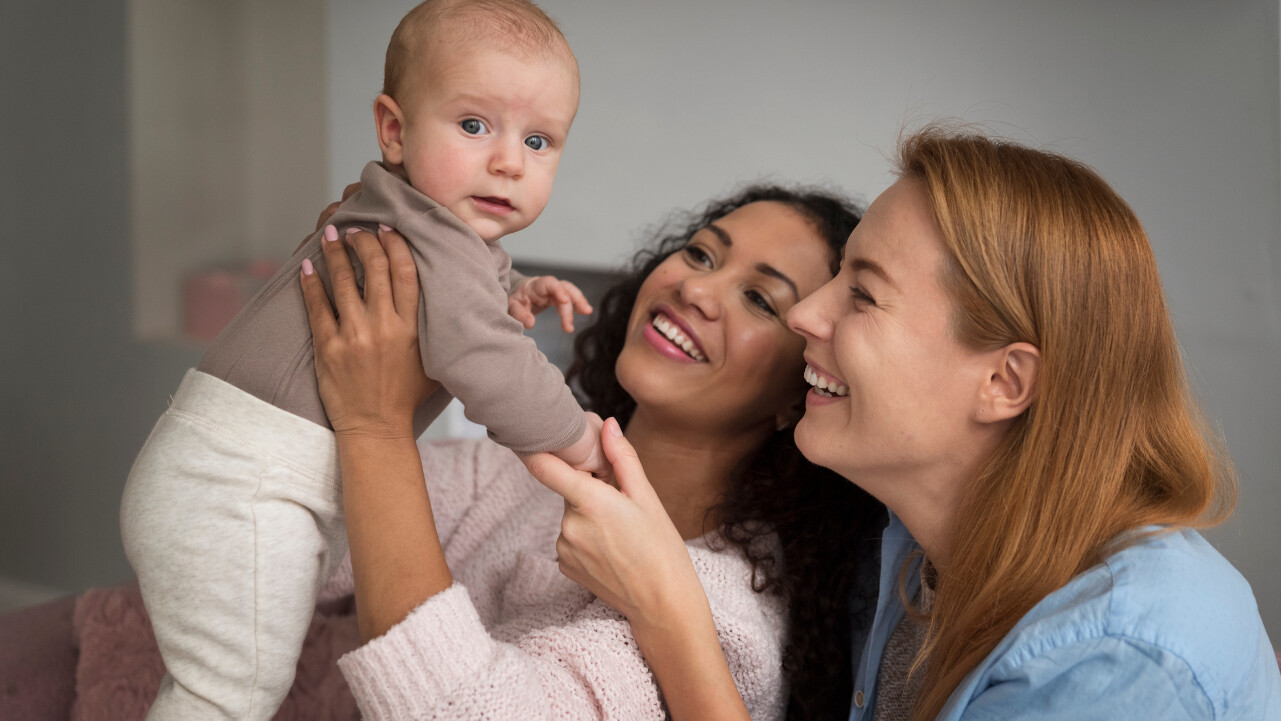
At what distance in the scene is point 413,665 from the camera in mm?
1170

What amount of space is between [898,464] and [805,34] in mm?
1807

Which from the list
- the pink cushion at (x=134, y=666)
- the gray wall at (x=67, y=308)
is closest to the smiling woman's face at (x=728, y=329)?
the pink cushion at (x=134, y=666)

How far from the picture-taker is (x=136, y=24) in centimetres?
256

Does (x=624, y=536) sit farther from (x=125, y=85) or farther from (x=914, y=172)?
(x=125, y=85)

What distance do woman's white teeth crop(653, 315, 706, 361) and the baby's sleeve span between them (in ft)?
1.72

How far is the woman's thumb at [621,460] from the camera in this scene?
4.23 ft

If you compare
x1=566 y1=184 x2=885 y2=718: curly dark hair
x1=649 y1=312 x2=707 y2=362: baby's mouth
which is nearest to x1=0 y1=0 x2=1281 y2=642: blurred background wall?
x1=566 y1=184 x2=885 y2=718: curly dark hair

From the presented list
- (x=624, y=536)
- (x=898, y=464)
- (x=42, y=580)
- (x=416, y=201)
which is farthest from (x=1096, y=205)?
(x=42, y=580)

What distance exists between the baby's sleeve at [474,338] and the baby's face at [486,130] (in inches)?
1.8

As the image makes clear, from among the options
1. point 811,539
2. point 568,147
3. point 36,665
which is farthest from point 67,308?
point 811,539

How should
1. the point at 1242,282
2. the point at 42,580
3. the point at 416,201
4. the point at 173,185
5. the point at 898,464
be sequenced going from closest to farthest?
the point at 416,201 → the point at 898,464 → the point at 1242,282 → the point at 173,185 → the point at 42,580

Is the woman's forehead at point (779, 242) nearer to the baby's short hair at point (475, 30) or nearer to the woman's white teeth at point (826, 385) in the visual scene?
the woman's white teeth at point (826, 385)

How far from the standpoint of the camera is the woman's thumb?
1.29m

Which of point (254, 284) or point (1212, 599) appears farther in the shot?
point (254, 284)
